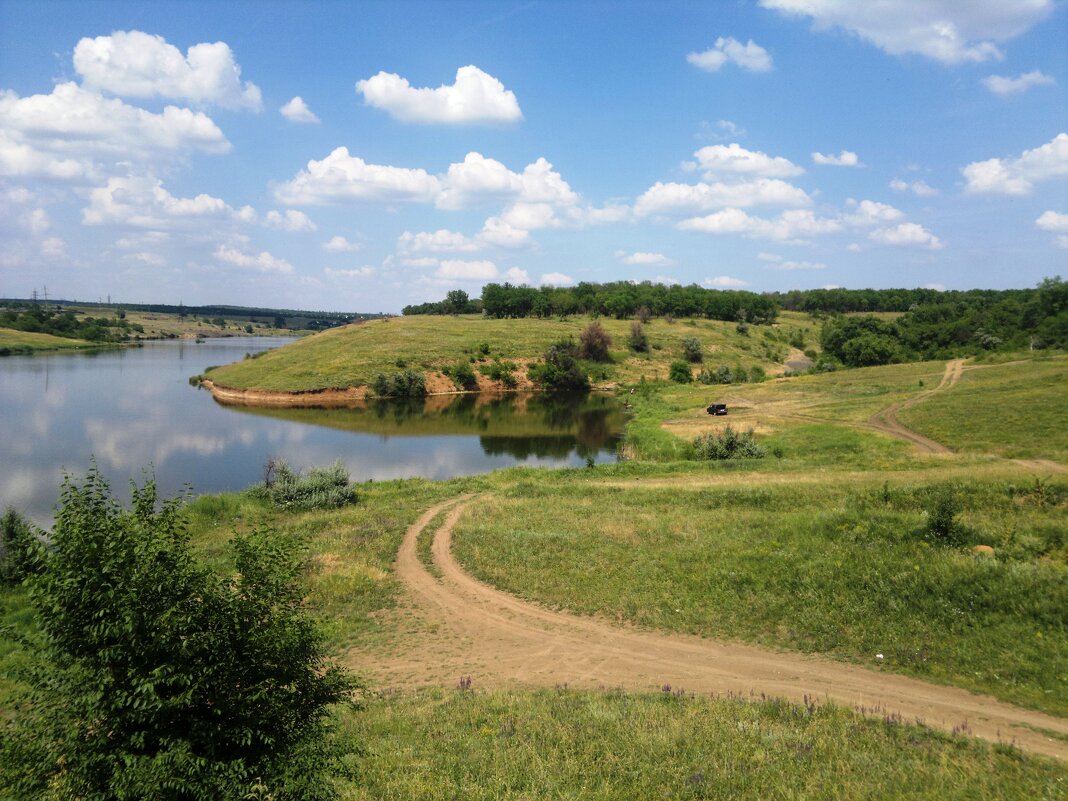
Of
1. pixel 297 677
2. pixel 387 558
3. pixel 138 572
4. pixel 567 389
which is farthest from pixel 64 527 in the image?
pixel 567 389

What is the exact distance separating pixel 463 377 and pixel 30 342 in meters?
127

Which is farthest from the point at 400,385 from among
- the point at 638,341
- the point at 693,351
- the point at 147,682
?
the point at 147,682

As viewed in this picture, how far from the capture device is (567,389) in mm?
107375

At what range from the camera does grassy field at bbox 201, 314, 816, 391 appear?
96625mm

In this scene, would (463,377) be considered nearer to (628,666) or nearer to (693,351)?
(693,351)

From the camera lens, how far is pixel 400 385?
313 ft

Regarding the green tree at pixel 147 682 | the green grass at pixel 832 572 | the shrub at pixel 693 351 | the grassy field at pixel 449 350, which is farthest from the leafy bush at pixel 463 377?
the green tree at pixel 147 682

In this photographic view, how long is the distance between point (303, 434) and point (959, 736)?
63.4 metres

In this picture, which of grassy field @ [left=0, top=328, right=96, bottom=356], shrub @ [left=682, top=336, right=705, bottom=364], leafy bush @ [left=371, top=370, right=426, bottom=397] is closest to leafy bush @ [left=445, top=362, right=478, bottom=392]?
leafy bush @ [left=371, top=370, right=426, bottom=397]

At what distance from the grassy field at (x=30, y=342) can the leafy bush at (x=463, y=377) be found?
11050 centimetres

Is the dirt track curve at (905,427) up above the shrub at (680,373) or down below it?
below

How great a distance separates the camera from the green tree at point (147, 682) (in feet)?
20.6

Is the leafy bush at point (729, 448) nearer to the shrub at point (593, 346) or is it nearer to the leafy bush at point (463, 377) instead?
the leafy bush at point (463, 377)

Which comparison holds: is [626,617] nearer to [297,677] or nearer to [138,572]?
[297,677]
